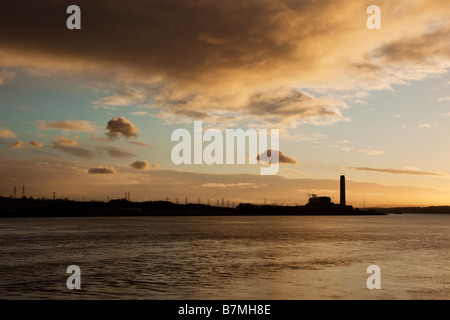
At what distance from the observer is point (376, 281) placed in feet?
119

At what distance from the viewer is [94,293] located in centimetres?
3161

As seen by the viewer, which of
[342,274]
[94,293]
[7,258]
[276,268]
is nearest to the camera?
[94,293]

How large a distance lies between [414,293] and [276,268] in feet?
54.2
